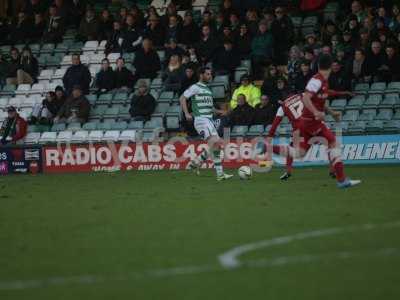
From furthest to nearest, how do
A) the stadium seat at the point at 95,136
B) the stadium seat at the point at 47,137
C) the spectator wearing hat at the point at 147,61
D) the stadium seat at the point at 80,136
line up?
the spectator wearing hat at the point at 147,61 → the stadium seat at the point at 47,137 → the stadium seat at the point at 80,136 → the stadium seat at the point at 95,136

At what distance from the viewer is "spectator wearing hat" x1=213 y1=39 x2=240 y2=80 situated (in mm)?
25781

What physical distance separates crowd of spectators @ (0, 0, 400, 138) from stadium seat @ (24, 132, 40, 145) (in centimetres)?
92

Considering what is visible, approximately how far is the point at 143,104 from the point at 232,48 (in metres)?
2.89

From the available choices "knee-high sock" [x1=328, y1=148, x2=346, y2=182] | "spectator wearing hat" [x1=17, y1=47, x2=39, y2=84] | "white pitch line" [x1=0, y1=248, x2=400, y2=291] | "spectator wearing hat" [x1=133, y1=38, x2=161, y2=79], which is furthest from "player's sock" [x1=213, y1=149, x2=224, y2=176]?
"spectator wearing hat" [x1=17, y1=47, x2=39, y2=84]

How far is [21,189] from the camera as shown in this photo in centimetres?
1897

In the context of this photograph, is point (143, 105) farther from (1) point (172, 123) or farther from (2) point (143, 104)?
(1) point (172, 123)

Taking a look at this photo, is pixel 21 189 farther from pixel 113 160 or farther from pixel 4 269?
pixel 4 269

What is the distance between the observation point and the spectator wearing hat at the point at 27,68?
29.5m

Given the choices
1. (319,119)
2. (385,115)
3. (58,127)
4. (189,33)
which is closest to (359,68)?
(385,115)

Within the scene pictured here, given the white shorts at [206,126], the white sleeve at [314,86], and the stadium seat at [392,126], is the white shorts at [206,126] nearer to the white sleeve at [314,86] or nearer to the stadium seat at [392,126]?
the white sleeve at [314,86]

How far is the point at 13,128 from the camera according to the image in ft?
87.5

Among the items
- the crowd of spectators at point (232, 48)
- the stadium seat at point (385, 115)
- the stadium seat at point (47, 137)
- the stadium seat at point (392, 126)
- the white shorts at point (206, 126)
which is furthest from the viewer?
the stadium seat at point (47, 137)

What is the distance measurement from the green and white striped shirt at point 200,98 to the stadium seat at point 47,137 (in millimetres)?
7578

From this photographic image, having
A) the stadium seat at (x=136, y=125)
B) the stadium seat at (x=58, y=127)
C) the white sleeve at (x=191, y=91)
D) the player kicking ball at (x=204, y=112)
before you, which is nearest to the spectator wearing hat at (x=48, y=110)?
the stadium seat at (x=58, y=127)
